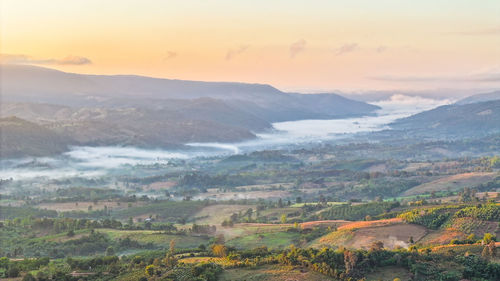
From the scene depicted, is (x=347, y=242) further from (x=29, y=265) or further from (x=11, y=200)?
(x=11, y=200)

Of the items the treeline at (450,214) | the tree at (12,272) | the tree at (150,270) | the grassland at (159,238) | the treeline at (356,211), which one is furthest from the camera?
the treeline at (356,211)

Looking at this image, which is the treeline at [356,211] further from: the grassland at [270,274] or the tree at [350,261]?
the grassland at [270,274]

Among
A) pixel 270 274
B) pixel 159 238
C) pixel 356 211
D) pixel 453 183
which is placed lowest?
pixel 159 238

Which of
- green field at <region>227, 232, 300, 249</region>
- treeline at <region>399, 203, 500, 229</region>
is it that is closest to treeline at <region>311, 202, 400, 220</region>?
treeline at <region>399, 203, 500, 229</region>

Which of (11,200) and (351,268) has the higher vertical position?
(351,268)

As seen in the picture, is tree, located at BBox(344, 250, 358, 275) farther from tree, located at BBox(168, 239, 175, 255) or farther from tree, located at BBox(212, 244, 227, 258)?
tree, located at BBox(168, 239, 175, 255)

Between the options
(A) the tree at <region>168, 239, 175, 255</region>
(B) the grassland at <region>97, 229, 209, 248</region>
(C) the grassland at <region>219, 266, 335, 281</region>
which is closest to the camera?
(C) the grassland at <region>219, 266, 335, 281</region>

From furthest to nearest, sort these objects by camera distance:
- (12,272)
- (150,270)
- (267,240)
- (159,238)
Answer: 1. (159,238)
2. (267,240)
3. (12,272)
4. (150,270)

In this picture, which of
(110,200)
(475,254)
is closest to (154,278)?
(475,254)

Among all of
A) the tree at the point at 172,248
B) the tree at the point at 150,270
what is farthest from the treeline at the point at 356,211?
the tree at the point at 150,270

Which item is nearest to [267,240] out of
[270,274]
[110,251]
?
[110,251]

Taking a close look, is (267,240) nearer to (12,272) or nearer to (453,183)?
(12,272)
